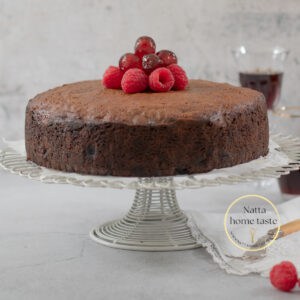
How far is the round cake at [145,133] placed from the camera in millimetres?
2609

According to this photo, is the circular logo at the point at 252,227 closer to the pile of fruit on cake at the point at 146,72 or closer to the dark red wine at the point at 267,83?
the pile of fruit on cake at the point at 146,72

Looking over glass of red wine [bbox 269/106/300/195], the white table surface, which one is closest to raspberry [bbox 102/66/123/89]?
the white table surface

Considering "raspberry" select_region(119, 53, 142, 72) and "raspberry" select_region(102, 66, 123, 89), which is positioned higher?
"raspberry" select_region(119, 53, 142, 72)

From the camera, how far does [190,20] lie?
13.3 ft

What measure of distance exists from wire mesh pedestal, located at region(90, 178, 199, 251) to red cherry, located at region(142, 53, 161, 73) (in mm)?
410

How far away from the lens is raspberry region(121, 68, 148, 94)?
108 inches

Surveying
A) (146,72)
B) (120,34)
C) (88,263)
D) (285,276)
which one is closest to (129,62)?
(146,72)

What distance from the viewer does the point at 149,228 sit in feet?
9.50

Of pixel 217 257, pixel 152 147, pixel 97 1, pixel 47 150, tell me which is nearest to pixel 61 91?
pixel 47 150

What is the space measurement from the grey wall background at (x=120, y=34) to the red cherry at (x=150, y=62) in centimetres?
127

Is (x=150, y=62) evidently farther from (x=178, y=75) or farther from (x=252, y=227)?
(x=252, y=227)

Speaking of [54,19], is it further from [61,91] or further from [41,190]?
[61,91]

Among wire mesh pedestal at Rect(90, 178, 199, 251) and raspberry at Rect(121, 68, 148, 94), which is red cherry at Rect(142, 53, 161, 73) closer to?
raspberry at Rect(121, 68, 148, 94)

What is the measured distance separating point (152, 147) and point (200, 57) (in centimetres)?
157
